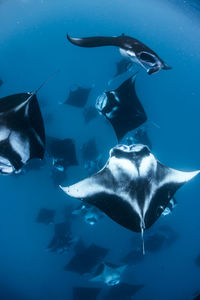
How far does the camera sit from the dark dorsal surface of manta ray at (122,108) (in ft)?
15.3

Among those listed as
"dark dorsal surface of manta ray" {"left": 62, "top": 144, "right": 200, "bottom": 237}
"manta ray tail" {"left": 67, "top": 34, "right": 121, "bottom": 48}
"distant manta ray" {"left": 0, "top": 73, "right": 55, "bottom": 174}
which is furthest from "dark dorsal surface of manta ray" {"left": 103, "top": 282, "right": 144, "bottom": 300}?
"manta ray tail" {"left": 67, "top": 34, "right": 121, "bottom": 48}

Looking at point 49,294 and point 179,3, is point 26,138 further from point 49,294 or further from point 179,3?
point 179,3

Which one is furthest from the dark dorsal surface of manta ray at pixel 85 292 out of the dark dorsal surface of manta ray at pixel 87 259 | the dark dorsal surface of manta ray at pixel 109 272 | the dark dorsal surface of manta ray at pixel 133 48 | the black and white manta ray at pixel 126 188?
the dark dorsal surface of manta ray at pixel 133 48

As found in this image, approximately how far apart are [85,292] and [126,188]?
6.68 m

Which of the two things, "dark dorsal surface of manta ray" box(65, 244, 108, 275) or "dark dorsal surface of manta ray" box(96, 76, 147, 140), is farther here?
"dark dorsal surface of manta ray" box(65, 244, 108, 275)

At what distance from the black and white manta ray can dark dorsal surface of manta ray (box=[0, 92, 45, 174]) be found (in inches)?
32.3

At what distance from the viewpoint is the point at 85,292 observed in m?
7.80

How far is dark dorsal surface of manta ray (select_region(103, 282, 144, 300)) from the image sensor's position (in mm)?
8153

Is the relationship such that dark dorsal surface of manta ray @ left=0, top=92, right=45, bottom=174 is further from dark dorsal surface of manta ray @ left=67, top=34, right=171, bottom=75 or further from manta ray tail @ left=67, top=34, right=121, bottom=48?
dark dorsal surface of manta ray @ left=67, top=34, right=171, bottom=75

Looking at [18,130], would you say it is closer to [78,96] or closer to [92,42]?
[92,42]

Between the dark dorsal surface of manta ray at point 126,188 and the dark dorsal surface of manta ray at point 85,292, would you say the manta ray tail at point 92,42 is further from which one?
the dark dorsal surface of manta ray at point 85,292

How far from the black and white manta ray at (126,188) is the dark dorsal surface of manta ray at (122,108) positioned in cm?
177

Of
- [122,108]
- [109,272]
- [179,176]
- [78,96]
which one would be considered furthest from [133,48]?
[109,272]

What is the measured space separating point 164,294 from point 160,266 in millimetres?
2212
